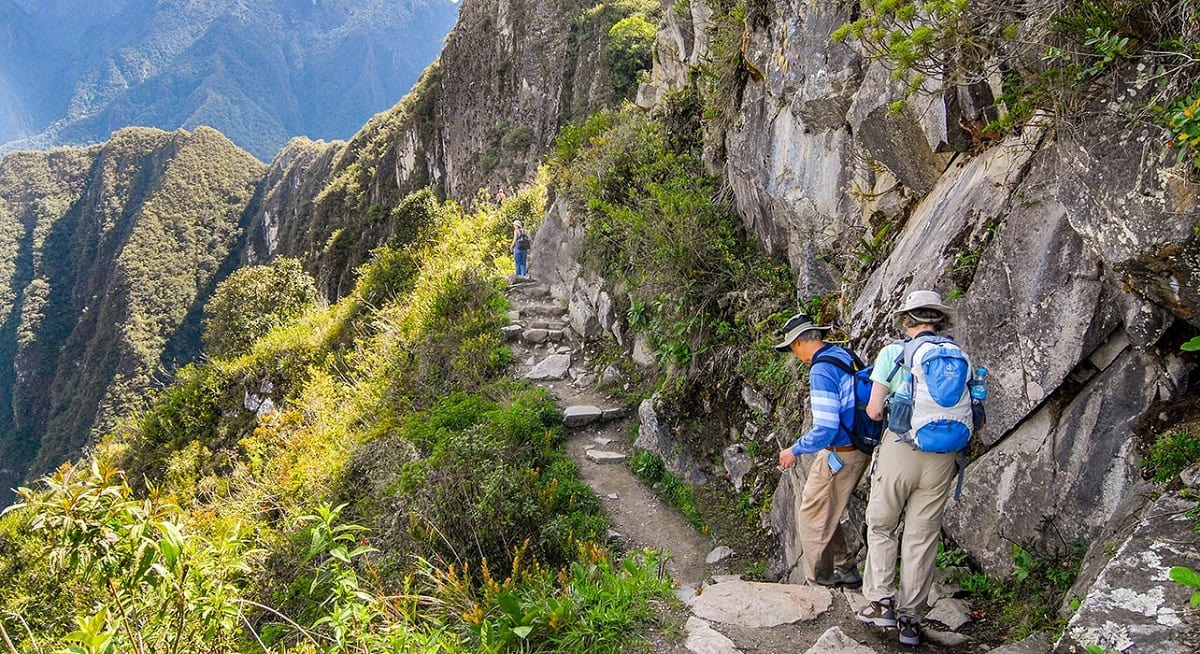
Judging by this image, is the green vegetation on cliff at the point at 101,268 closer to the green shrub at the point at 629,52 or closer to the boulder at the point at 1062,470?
the green shrub at the point at 629,52

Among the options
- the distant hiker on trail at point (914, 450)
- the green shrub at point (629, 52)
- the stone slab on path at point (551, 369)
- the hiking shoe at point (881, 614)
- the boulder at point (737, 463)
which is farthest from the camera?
the green shrub at point (629, 52)

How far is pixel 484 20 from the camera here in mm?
46938

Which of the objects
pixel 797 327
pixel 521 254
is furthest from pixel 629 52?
pixel 797 327

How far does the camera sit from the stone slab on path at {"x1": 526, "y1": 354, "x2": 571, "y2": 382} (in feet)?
30.6

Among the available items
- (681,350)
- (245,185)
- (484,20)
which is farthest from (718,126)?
(245,185)

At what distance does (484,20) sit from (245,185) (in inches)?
3584

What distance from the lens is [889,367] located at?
10.9 feet

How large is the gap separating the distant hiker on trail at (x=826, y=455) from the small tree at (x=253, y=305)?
20575mm

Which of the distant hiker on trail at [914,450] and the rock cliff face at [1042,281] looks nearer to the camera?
the rock cliff face at [1042,281]

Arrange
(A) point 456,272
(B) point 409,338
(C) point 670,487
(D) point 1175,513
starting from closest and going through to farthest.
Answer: (D) point 1175,513 < (C) point 670,487 < (B) point 409,338 < (A) point 456,272

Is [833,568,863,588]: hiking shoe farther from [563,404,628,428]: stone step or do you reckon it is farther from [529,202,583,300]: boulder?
[529,202,583,300]: boulder

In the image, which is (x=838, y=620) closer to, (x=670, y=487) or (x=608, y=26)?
(x=670, y=487)

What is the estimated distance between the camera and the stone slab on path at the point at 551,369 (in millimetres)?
9328

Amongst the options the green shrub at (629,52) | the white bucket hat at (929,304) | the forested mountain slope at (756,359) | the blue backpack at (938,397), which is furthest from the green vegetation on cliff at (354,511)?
the green shrub at (629,52)
